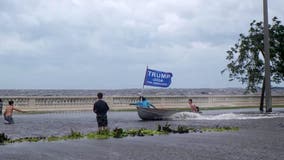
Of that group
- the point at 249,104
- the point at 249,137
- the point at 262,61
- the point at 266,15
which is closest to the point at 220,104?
the point at 249,104

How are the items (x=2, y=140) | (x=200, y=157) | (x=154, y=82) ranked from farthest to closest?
(x=154, y=82) → (x=2, y=140) → (x=200, y=157)

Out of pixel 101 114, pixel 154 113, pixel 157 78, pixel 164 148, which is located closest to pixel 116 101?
pixel 157 78

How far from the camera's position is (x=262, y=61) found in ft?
148

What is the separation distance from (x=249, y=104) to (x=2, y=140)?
1512 inches

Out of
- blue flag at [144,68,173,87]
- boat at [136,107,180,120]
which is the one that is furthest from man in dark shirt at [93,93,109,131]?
blue flag at [144,68,173,87]

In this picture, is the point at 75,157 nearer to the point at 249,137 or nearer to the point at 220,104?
the point at 249,137

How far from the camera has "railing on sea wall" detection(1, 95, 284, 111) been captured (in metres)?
41.1

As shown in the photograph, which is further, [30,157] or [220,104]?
[220,104]

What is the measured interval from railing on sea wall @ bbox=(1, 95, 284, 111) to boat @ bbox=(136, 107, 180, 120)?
451 inches

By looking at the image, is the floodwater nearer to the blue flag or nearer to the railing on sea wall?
the blue flag

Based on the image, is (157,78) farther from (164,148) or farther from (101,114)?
(164,148)

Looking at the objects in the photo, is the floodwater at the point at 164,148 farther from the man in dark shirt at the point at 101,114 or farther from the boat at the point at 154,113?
the boat at the point at 154,113

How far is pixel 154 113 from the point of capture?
32.4 m

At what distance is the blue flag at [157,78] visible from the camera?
114ft
